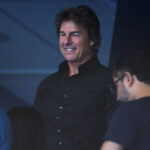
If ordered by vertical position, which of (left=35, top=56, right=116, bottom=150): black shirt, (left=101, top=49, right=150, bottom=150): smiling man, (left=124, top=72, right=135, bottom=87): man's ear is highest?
(left=124, top=72, right=135, bottom=87): man's ear

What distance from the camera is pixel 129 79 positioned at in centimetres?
78

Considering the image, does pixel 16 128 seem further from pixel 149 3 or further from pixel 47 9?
pixel 149 3

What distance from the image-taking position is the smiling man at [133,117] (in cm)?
69

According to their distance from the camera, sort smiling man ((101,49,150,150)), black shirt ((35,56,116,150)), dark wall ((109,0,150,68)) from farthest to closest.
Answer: dark wall ((109,0,150,68)), black shirt ((35,56,116,150)), smiling man ((101,49,150,150))

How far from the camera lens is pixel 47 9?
1.77 meters

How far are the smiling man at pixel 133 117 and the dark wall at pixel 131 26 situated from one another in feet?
2.68

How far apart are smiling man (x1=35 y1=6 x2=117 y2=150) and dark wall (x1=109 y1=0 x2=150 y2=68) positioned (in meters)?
0.47

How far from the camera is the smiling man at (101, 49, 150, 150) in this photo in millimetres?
687

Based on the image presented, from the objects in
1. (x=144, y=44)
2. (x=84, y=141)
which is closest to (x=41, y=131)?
(x=84, y=141)

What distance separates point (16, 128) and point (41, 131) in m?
0.12

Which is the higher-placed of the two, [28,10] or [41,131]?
[28,10]

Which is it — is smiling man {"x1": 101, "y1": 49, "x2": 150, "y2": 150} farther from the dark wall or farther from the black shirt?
the dark wall

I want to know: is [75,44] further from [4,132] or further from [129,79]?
[4,132]

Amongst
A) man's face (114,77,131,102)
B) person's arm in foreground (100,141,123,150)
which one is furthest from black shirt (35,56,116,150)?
person's arm in foreground (100,141,123,150)
